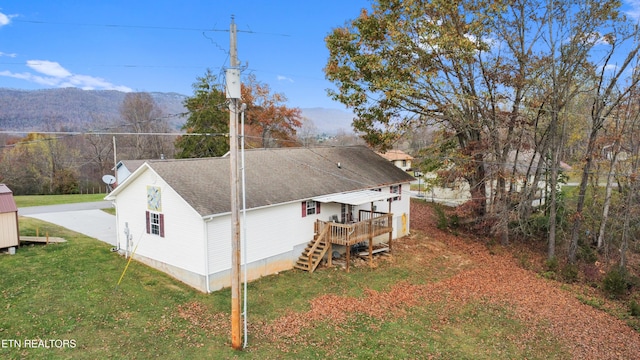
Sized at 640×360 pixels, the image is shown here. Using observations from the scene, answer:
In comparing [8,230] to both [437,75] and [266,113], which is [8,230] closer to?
[437,75]

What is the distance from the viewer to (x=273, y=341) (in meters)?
11.2

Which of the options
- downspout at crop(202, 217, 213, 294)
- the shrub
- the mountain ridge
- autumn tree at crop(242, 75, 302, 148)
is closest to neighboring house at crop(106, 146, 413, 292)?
downspout at crop(202, 217, 213, 294)

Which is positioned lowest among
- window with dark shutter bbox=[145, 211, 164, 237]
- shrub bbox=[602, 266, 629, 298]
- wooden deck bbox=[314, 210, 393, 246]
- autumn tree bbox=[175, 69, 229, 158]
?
shrub bbox=[602, 266, 629, 298]

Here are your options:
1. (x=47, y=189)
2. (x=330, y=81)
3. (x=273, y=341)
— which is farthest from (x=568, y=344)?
(x=47, y=189)

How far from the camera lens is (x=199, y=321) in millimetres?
12102

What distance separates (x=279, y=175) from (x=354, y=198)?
3.93m

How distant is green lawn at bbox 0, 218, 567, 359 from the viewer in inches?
412

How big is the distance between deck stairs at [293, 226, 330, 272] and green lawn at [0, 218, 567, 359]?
0.90m

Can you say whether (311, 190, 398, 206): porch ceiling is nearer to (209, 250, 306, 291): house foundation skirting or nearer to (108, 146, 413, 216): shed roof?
(108, 146, 413, 216): shed roof

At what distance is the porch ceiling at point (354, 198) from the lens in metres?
18.4

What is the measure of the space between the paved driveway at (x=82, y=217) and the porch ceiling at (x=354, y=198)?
11314mm

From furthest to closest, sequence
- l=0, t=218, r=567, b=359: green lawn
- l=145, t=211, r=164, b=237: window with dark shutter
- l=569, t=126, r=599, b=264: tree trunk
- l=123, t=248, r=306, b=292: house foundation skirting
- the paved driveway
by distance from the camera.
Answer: the paved driveway, l=569, t=126, r=599, b=264: tree trunk, l=145, t=211, r=164, b=237: window with dark shutter, l=123, t=248, r=306, b=292: house foundation skirting, l=0, t=218, r=567, b=359: green lawn

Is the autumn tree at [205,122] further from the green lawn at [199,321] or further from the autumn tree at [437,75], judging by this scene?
the green lawn at [199,321]

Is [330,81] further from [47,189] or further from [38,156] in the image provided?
[38,156]
